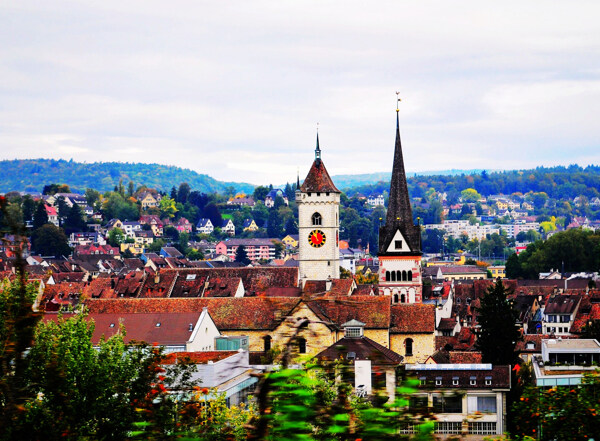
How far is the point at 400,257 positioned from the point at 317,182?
12440mm

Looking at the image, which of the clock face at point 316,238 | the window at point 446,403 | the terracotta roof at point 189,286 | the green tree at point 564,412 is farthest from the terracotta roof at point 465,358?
the window at point 446,403

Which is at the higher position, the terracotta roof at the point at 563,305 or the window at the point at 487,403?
the terracotta roof at the point at 563,305

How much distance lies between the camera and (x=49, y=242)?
156m

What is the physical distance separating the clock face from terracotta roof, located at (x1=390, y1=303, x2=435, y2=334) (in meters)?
18.1

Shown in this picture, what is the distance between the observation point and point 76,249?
170875 mm

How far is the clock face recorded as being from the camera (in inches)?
2798

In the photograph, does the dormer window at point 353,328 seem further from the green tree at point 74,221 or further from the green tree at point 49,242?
the green tree at point 74,221

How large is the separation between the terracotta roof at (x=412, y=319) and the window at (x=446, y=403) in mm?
42228

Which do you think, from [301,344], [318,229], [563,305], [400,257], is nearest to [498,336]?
[400,257]

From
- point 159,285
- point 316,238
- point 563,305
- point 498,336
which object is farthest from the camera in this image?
point 563,305

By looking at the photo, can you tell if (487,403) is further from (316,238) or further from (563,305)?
(563,305)

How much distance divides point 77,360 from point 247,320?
31.4m

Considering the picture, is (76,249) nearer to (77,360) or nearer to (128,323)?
(128,323)

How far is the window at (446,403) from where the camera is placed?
812cm
